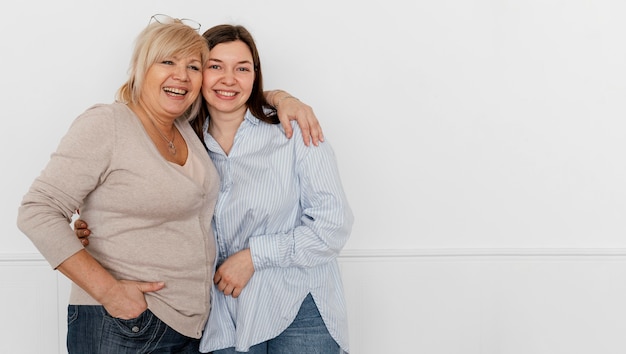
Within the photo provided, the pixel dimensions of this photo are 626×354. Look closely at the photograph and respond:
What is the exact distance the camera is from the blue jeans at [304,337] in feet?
5.76

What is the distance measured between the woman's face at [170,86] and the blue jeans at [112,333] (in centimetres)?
53

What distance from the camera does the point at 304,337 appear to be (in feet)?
5.77

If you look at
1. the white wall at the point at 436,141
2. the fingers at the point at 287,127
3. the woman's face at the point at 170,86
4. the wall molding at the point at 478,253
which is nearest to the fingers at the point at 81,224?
the woman's face at the point at 170,86

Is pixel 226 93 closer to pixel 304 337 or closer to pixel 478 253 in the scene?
pixel 304 337

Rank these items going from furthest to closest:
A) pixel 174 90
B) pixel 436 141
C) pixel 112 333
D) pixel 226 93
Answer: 1. pixel 436 141
2. pixel 226 93
3. pixel 174 90
4. pixel 112 333

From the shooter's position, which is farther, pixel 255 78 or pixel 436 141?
pixel 436 141

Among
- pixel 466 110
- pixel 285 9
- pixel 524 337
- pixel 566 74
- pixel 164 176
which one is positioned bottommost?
pixel 524 337

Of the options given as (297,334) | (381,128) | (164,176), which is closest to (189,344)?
(297,334)

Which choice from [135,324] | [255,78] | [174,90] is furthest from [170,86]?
[135,324]

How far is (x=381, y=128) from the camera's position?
89.9 inches

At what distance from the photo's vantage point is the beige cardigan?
1.44 m

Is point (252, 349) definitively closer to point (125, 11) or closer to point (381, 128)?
point (381, 128)

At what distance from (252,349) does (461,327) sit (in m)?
0.96

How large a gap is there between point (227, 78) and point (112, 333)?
74 cm
